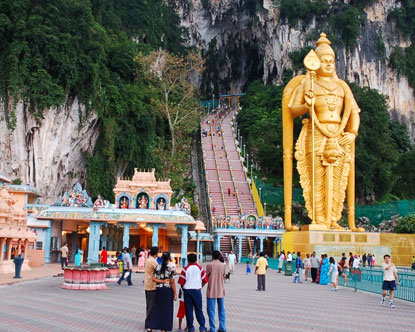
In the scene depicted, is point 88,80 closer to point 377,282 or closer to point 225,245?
point 225,245

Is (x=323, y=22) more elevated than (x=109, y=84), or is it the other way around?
(x=323, y=22)

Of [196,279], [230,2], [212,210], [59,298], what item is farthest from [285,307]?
[230,2]

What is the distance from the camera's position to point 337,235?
2111 cm

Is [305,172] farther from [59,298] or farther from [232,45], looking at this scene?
[232,45]

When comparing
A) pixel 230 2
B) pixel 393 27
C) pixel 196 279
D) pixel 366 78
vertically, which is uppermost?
pixel 230 2

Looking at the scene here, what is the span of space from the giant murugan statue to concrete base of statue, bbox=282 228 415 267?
3.57ft

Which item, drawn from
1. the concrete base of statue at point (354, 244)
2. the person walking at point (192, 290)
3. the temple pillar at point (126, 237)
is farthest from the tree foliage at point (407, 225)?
the person walking at point (192, 290)

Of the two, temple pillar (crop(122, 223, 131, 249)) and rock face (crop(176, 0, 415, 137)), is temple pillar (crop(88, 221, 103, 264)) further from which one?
rock face (crop(176, 0, 415, 137))

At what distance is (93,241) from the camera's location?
21.8 m

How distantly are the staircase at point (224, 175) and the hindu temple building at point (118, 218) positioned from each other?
22.3ft

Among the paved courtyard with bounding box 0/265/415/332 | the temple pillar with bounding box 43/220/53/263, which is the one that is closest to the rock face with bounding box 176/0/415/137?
the temple pillar with bounding box 43/220/53/263

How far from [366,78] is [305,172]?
31117 mm

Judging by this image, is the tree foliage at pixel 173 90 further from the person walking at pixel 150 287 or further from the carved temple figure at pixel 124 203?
the person walking at pixel 150 287

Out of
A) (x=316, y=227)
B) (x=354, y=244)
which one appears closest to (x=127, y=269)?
(x=316, y=227)
